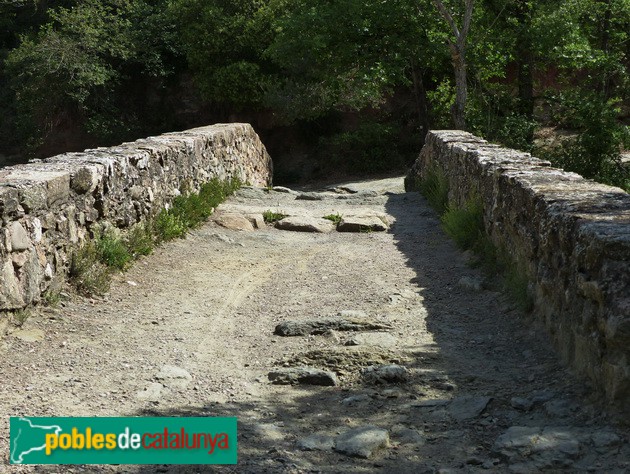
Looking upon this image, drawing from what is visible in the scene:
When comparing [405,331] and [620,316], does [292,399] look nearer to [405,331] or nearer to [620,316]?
[405,331]

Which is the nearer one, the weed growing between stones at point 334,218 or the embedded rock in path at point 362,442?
the embedded rock in path at point 362,442

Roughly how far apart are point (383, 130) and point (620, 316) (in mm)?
17557

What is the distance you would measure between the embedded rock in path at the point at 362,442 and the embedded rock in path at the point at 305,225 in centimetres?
571

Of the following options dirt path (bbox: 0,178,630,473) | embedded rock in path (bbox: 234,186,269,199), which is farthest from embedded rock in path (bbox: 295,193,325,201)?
dirt path (bbox: 0,178,630,473)

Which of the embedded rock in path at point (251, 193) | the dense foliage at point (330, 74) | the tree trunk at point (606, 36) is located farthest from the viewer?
the tree trunk at point (606, 36)

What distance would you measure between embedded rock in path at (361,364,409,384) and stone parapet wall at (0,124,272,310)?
2199 mm

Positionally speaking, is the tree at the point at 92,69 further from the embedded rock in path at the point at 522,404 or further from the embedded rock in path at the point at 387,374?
the embedded rock in path at the point at 522,404

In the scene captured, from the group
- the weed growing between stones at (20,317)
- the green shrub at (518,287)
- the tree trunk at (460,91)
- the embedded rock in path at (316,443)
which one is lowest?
the embedded rock in path at (316,443)

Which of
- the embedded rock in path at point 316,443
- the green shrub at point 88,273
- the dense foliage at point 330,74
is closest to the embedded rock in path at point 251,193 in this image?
the green shrub at point 88,273

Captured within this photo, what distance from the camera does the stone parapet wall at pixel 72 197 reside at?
4.94 m

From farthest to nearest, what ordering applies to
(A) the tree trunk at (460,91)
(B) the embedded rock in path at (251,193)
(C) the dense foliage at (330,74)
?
(C) the dense foliage at (330,74) → (A) the tree trunk at (460,91) → (B) the embedded rock in path at (251,193)

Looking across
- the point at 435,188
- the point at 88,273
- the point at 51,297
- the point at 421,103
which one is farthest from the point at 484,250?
the point at 421,103

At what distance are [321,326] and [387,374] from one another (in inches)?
41.8

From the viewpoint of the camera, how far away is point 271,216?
32.2ft
